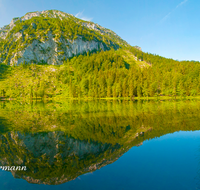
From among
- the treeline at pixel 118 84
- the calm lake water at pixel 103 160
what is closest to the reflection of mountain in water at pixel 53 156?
the calm lake water at pixel 103 160

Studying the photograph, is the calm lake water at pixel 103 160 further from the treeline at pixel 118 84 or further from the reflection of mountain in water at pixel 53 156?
the treeline at pixel 118 84

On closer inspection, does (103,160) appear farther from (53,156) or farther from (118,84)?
(118,84)

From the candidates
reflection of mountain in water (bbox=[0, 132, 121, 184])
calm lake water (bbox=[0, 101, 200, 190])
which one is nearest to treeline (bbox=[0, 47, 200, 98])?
calm lake water (bbox=[0, 101, 200, 190])

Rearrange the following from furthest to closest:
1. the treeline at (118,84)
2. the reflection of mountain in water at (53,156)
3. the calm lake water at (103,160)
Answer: the treeline at (118,84) → the reflection of mountain in water at (53,156) → the calm lake water at (103,160)

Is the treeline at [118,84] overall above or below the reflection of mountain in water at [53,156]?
above

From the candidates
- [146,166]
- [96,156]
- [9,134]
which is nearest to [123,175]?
[146,166]

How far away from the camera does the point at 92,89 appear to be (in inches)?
5886

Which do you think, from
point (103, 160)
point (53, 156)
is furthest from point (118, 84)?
point (103, 160)

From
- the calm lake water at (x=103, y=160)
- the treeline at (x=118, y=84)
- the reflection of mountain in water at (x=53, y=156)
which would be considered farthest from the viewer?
the treeline at (x=118, y=84)

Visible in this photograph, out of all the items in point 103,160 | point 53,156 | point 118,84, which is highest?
point 118,84

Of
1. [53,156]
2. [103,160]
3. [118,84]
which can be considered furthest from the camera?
[118,84]

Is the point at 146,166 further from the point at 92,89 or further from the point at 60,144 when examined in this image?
the point at 92,89

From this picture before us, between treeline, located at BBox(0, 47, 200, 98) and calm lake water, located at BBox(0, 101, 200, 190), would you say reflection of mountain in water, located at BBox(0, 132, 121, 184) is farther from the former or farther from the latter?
treeline, located at BBox(0, 47, 200, 98)

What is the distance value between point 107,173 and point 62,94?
542 ft
